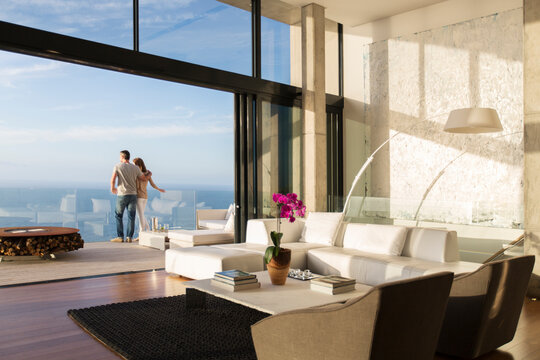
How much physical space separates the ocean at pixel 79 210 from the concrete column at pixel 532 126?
277 inches

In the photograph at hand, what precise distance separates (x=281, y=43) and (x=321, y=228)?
3.00 meters

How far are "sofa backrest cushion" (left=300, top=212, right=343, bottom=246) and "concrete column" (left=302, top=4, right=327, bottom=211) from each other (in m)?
1.40

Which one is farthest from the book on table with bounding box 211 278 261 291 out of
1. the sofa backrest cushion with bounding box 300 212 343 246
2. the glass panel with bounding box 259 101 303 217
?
the glass panel with bounding box 259 101 303 217

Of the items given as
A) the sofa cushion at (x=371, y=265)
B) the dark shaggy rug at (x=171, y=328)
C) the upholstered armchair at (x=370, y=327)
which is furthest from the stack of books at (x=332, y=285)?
the upholstered armchair at (x=370, y=327)

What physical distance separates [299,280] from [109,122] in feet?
43.4

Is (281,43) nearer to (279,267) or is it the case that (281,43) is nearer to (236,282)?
(279,267)

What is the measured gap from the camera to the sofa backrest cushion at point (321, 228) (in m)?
5.07

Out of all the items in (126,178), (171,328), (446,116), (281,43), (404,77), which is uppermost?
(281,43)

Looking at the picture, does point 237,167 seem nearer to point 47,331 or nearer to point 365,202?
point 365,202

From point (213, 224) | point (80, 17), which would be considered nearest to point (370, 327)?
point (80, 17)

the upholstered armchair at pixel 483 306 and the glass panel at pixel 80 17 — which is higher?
the glass panel at pixel 80 17

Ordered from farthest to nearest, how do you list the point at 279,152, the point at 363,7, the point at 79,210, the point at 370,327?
the point at 79,210 → the point at 363,7 → the point at 279,152 → the point at 370,327

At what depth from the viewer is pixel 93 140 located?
15023 millimetres

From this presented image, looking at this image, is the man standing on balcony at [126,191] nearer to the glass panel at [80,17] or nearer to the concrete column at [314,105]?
the concrete column at [314,105]
